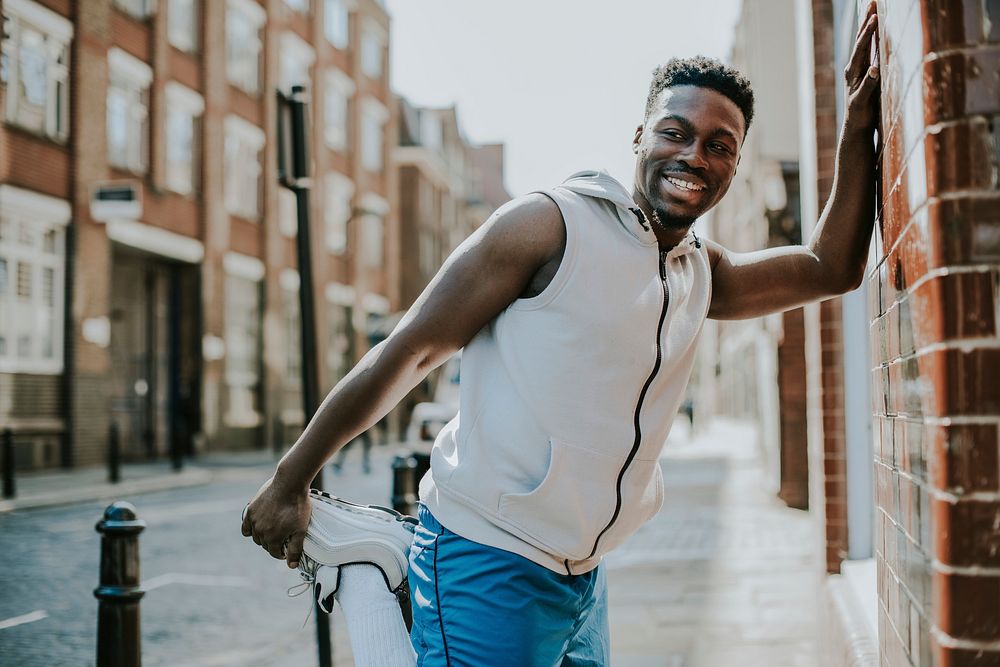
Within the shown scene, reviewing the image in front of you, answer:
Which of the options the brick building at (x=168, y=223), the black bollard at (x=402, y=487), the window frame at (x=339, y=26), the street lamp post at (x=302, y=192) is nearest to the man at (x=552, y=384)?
the street lamp post at (x=302, y=192)

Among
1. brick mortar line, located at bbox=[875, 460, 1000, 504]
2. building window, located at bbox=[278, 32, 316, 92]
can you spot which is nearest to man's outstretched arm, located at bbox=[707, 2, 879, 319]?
brick mortar line, located at bbox=[875, 460, 1000, 504]

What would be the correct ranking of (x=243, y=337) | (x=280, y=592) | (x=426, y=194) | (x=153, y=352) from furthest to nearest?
1. (x=426, y=194)
2. (x=243, y=337)
3. (x=153, y=352)
4. (x=280, y=592)

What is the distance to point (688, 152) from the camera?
6.84 feet

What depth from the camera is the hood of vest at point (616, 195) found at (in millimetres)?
2000

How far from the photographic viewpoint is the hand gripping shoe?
2.22 meters

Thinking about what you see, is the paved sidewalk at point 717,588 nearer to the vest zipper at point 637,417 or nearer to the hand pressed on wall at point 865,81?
Result: the vest zipper at point 637,417

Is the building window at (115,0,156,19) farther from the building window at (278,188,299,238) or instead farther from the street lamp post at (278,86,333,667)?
the street lamp post at (278,86,333,667)

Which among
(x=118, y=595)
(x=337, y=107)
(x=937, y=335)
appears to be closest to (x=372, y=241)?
(x=337, y=107)

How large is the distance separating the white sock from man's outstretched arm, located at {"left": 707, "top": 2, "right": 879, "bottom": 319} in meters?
0.97

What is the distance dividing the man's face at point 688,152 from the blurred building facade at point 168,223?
9.42 meters

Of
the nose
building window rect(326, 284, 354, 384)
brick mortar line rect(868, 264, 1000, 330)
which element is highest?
building window rect(326, 284, 354, 384)

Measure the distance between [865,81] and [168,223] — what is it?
21.3 meters

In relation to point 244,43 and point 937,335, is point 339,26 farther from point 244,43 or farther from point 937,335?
point 937,335

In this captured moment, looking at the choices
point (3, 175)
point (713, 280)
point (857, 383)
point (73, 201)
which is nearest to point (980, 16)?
point (713, 280)
